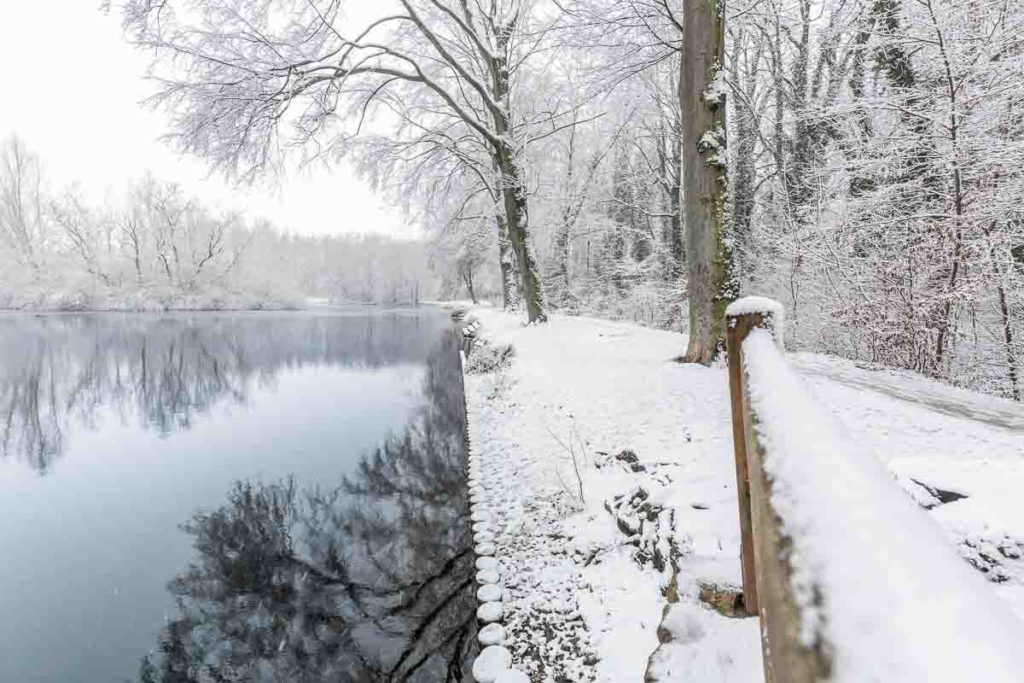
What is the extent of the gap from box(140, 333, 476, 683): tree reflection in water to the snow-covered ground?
494 millimetres

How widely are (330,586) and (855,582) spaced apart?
4.31 m

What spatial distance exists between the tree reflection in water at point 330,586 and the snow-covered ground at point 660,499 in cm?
49

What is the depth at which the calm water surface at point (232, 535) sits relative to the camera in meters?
3.25

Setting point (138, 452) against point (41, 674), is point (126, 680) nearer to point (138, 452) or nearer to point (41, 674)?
point (41, 674)

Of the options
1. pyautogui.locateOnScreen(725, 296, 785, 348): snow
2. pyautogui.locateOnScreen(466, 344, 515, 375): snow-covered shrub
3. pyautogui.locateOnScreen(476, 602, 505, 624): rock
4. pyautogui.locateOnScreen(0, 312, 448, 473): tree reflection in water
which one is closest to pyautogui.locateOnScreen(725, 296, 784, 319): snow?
pyautogui.locateOnScreen(725, 296, 785, 348): snow

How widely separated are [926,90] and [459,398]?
8869mm

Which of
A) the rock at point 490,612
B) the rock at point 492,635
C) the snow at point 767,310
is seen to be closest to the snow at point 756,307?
the snow at point 767,310

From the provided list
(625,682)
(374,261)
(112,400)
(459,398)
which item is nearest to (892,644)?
(625,682)

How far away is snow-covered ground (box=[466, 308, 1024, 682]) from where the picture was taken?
6.86ft

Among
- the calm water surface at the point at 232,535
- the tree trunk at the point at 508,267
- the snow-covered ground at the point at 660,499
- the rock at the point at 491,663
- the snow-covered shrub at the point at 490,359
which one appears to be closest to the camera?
the snow-covered ground at the point at 660,499

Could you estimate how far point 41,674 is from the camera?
10.3ft

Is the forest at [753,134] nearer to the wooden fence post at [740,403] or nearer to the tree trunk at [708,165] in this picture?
the tree trunk at [708,165]

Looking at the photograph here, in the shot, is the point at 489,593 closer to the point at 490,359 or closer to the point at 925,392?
the point at 925,392

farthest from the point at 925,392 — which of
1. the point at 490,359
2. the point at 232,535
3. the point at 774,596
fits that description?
the point at 232,535
